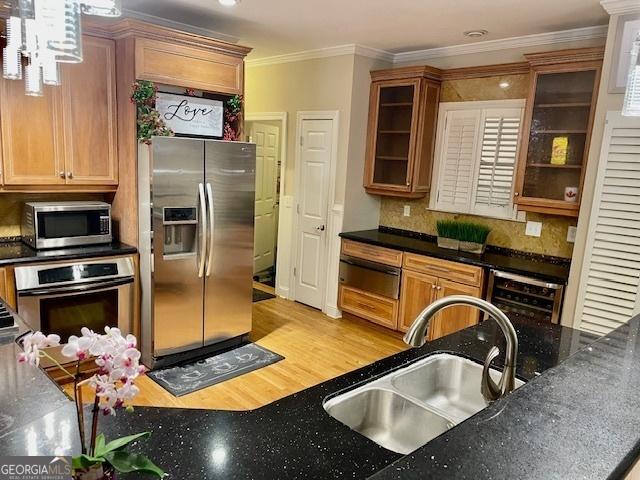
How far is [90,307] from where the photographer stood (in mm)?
3240

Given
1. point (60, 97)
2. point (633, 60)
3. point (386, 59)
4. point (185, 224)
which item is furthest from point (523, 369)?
point (386, 59)

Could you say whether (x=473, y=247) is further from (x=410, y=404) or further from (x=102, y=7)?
(x=102, y=7)

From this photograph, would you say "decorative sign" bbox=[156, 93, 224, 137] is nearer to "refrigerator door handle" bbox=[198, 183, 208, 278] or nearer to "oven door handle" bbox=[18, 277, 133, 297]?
"refrigerator door handle" bbox=[198, 183, 208, 278]

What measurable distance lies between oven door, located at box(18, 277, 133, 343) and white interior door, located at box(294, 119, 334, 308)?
212 cm

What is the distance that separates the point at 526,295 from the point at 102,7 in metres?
3.26

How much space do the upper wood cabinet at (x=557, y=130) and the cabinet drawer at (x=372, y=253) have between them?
1.14m

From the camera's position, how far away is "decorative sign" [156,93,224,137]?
3561 millimetres

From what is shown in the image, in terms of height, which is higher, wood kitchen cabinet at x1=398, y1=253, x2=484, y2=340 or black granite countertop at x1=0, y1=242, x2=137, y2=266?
black granite countertop at x1=0, y1=242, x2=137, y2=266

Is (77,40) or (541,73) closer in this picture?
(77,40)

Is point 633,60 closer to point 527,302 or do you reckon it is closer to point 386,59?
point 527,302

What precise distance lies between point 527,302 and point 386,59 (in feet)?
9.10

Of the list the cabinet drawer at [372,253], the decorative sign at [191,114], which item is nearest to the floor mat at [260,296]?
the cabinet drawer at [372,253]

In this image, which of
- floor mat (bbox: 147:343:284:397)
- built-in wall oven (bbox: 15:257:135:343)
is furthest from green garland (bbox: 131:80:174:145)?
floor mat (bbox: 147:343:284:397)

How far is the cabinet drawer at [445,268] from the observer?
3.76 meters
